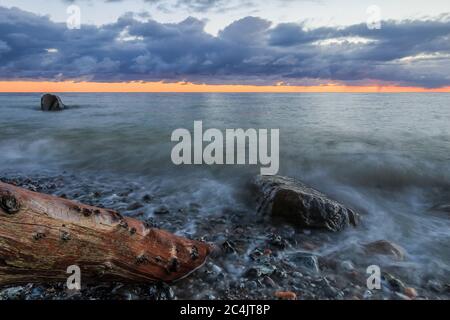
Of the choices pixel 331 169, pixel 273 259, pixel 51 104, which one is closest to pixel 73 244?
pixel 273 259

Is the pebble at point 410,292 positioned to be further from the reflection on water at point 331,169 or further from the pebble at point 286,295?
the pebble at point 286,295

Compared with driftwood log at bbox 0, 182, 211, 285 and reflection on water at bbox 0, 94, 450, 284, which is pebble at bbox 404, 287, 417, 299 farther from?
driftwood log at bbox 0, 182, 211, 285

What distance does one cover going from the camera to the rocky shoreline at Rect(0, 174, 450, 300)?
3.96 metres

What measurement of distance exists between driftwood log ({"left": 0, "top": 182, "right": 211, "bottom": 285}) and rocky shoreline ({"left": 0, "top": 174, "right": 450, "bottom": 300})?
0.35 meters

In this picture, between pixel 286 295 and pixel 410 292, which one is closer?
pixel 286 295

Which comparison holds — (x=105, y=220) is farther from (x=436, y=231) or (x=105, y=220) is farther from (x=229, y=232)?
(x=436, y=231)

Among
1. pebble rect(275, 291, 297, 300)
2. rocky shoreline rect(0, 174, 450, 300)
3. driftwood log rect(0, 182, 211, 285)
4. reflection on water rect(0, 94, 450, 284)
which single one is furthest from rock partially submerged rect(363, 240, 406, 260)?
driftwood log rect(0, 182, 211, 285)

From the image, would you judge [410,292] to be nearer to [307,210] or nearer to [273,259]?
[273,259]

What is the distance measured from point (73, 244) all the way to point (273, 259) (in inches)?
107

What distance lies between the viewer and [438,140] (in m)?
14.9

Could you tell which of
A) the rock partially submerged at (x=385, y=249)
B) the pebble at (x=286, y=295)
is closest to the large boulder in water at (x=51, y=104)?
the rock partially submerged at (x=385, y=249)

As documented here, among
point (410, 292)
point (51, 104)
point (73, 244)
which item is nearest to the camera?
point (73, 244)

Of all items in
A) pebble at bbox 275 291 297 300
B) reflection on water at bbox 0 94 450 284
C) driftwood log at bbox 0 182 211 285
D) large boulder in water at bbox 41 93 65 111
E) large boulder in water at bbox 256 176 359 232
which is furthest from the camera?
large boulder in water at bbox 41 93 65 111

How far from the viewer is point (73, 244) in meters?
3.29
